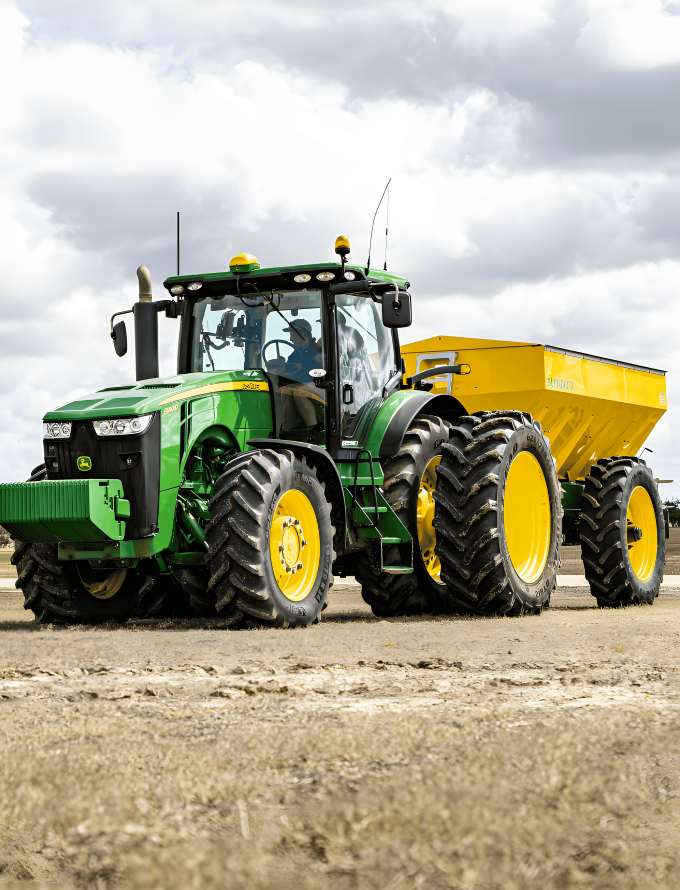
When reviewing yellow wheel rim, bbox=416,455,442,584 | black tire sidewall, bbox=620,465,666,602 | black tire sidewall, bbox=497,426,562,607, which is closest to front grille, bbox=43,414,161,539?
yellow wheel rim, bbox=416,455,442,584

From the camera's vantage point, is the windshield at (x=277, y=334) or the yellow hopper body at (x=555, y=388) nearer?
the windshield at (x=277, y=334)

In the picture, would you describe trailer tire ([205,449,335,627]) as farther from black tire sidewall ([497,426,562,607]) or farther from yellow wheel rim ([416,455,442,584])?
black tire sidewall ([497,426,562,607])

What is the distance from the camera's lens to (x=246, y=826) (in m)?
2.52

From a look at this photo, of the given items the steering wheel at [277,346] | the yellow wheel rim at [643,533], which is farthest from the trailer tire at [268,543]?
the yellow wheel rim at [643,533]

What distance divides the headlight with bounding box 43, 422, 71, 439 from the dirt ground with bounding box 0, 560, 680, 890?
2.47m

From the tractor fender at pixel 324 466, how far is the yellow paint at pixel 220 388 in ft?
1.48

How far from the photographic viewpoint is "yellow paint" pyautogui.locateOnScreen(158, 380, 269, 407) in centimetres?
716

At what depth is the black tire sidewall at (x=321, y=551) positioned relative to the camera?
6.64 m

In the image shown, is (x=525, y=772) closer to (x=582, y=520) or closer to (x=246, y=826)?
(x=246, y=826)

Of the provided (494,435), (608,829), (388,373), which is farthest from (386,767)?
(388,373)

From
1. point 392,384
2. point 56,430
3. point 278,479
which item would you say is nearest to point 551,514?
point 392,384

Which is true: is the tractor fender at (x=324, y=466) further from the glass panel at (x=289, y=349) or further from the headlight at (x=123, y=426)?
the headlight at (x=123, y=426)

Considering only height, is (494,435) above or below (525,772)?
above

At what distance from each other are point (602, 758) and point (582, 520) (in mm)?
7532
